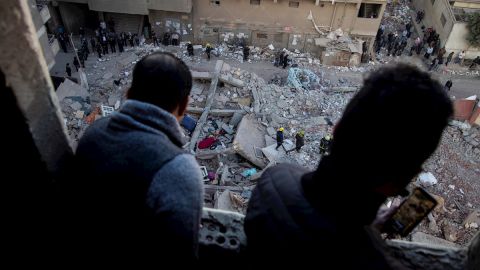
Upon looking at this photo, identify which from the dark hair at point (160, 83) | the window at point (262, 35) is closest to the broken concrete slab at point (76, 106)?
the window at point (262, 35)

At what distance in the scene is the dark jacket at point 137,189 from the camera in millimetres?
2061

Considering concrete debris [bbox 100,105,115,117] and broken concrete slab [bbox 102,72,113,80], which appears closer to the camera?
concrete debris [bbox 100,105,115,117]

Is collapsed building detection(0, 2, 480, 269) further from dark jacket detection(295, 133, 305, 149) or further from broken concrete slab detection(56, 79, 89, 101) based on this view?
dark jacket detection(295, 133, 305, 149)

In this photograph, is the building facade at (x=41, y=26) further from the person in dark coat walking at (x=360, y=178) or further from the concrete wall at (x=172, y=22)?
the person in dark coat walking at (x=360, y=178)

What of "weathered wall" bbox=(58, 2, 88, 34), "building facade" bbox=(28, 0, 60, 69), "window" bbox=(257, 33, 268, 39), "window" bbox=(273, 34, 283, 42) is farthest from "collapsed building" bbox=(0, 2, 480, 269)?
"weathered wall" bbox=(58, 2, 88, 34)

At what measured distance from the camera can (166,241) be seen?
83.4 inches

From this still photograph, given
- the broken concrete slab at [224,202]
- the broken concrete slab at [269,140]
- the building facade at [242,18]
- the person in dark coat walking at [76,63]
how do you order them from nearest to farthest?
the broken concrete slab at [224,202] → the broken concrete slab at [269,140] → the person in dark coat walking at [76,63] → the building facade at [242,18]

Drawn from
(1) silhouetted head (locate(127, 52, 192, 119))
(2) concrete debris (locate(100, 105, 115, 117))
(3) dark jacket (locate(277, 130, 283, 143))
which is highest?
(1) silhouetted head (locate(127, 52, 192, 119))

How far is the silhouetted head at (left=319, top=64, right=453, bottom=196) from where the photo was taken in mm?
1693

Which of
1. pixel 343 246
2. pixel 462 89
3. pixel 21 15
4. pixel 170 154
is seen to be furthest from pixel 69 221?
pixel 462 89

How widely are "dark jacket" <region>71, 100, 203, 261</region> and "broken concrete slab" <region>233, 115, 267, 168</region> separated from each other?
11084mm

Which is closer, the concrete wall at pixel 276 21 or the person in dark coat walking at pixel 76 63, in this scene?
the person in dark coat walking at pixel 76 63

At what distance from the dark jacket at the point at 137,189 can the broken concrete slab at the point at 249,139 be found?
1108cm

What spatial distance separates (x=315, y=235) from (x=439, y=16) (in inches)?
979
